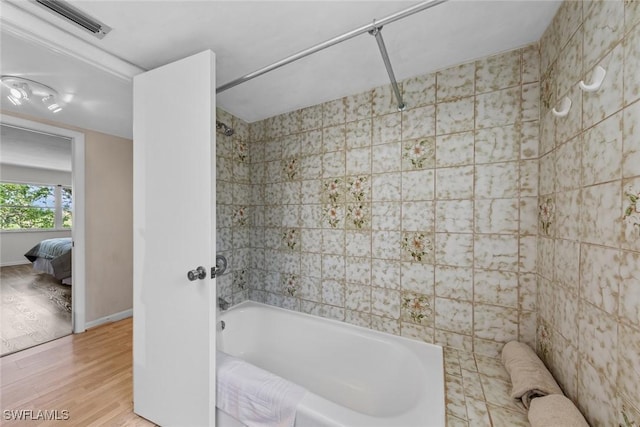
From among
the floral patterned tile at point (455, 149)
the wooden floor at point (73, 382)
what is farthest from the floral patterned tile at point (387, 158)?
the wooden floor at point (73, 382)

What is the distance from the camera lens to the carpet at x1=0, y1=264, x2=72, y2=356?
2105 mm

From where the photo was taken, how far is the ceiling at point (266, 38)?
0.99 meters

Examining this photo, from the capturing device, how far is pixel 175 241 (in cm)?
116

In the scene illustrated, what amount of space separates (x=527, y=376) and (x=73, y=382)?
266cm

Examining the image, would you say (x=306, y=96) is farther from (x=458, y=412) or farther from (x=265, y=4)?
(x=458, y=412)

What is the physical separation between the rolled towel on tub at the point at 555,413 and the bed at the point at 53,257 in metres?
4.42

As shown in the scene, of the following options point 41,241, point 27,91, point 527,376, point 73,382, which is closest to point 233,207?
point 73,382

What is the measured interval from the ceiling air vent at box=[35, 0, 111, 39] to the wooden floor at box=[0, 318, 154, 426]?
2010 mm

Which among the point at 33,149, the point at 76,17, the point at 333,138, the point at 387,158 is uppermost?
the point at 76,17

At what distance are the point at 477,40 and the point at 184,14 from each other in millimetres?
1406

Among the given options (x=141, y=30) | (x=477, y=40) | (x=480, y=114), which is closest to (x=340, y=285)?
(x=480, y=114)

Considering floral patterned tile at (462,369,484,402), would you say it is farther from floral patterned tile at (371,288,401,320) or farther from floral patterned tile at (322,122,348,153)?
floral patterned tile at (322,122,348,153)

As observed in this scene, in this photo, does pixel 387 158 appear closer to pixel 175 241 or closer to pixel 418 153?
pixel 418 153

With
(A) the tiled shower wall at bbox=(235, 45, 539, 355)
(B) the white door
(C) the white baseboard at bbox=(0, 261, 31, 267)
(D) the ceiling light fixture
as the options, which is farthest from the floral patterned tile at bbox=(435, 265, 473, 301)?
(C) the white baseboard at bbox=(0, 261, 31, 267)
